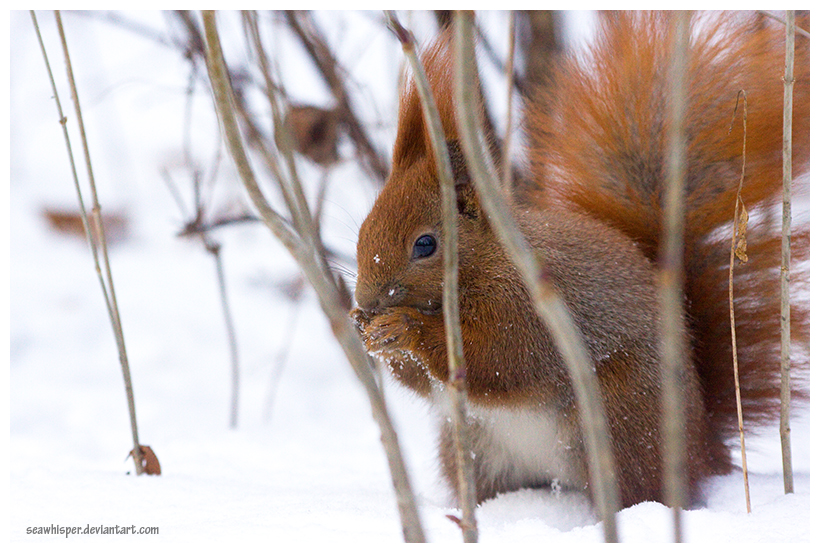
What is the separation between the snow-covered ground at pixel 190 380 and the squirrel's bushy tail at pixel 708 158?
24 cm

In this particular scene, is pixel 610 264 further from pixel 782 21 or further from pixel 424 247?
pixel 782 21

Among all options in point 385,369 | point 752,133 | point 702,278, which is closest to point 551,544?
point 385,369

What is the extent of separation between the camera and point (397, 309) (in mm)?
1356

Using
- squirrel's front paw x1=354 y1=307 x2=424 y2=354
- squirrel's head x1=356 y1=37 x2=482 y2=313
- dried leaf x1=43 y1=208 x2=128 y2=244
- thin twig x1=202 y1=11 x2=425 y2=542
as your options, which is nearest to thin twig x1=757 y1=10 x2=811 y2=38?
squirrel's head x1=356 y1=37 x2=482 y2=313

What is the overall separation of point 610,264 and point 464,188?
0.32 metres

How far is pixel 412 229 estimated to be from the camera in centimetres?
140

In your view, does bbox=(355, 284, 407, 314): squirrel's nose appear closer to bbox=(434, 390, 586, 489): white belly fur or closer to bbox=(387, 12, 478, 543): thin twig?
bbox=(434, 390, 586, 489): white belly fur

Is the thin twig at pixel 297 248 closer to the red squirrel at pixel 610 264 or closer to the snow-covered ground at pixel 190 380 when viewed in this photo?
the snow-covered ground at pixel 190 380

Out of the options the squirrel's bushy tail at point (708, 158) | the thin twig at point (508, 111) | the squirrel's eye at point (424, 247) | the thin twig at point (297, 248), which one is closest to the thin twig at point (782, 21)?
the squirrel's bushy tail at point (708, 158)

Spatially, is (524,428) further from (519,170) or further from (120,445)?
(120,445)

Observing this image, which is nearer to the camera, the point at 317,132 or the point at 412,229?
the point at 412,229

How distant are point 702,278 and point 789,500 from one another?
0.46 metres

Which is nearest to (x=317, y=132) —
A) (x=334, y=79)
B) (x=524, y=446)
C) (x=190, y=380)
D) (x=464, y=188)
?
(x=334, y=79)

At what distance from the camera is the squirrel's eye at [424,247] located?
4.56 ft
